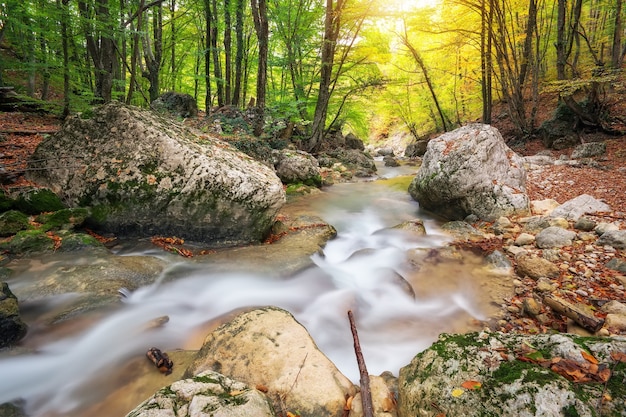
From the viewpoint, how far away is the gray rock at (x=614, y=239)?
14.0 ft

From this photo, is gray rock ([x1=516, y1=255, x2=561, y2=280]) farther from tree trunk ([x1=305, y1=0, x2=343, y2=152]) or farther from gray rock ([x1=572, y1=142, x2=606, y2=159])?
tree trunk ([x1=305, y1=0, x2=343, y2=152])

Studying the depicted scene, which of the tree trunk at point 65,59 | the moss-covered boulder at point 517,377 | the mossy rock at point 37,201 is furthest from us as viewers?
the tree trunk at point 65,59

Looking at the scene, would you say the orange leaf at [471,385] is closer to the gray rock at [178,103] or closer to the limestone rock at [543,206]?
the limestone rock at [543,206]

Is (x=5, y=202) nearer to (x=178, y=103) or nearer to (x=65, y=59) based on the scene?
(x=65, y=59)

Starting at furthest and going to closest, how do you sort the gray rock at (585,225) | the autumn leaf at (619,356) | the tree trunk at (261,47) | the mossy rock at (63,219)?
the tree trunk at (261,47) → the gray rock at (585,225) → the mossy rock at (63,219) → the autumn leaf at (619,356)

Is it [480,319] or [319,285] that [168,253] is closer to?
[319,285]

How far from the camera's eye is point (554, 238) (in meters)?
4.77

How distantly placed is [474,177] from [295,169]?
527 cm

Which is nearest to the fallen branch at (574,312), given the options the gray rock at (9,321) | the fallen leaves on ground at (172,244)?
the fallen leaves on ground at (172,244)

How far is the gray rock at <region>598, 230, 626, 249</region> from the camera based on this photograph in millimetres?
4266

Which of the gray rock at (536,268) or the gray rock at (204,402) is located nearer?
the gray rock at (204,402)

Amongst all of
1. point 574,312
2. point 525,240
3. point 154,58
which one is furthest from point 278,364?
point 154,58

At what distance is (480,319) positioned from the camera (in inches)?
145

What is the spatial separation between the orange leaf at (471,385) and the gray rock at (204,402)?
1.10 m
